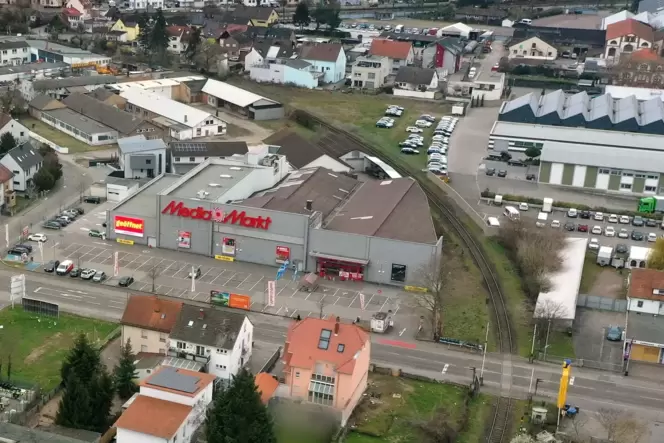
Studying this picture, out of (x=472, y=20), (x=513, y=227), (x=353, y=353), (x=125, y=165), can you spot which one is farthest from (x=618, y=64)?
(x=353, y=353)

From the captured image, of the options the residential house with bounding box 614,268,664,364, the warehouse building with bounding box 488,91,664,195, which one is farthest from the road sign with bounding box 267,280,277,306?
the warehouse building with bounding box 488,91,664,195

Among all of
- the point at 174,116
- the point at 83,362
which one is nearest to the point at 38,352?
the point at 83,362

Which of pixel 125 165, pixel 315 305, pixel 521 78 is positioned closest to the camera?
pixel 315 305

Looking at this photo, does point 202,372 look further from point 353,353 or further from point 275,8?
point 275,8

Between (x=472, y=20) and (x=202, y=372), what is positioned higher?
(x=472, y=20)

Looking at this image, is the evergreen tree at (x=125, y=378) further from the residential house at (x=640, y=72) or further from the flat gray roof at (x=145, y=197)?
the residential house at (x=640, y=72)

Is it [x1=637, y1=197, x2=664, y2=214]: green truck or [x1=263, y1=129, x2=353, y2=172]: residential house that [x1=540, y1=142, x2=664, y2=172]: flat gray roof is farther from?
[x1=263, y1=129, x2=353, y2=172]: residential house

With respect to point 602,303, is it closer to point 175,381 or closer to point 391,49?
point 175,381
